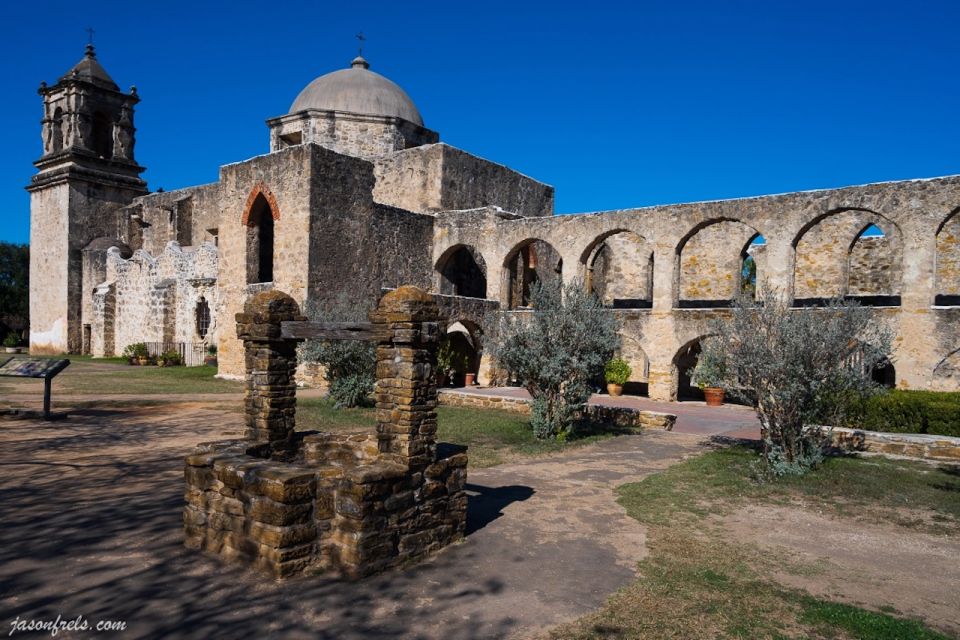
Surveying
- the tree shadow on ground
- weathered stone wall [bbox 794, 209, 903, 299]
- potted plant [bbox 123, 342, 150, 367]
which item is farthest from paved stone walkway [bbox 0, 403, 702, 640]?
Result: potted plant [bbox 123, 342, 150, 367]

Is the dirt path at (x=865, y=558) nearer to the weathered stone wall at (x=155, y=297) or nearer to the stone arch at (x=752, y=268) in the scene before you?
the stone arch at (x=752, y=268)

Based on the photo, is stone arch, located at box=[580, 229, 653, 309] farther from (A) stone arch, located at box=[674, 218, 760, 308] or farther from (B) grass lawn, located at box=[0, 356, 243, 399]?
(B) grass lawn, located at box=[0, 356, 243, 399]

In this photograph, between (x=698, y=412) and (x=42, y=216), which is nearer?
(x=698, y=412)

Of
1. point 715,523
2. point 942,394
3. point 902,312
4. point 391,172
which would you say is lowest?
point 715,523

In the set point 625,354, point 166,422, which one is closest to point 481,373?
point 625,354

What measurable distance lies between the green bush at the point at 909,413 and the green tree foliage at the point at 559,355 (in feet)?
15.0

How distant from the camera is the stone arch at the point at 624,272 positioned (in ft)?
79.6

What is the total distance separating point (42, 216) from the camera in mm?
31469

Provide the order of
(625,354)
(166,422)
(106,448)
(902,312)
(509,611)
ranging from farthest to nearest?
1. (625,354)
2. (902,312)
3. (166,422)
4. (106,448)
5. (509,611)

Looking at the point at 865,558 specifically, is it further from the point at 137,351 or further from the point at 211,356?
the point at 137,351

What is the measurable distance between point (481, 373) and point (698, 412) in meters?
6.69

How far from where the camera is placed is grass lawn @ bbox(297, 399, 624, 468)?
10125 millimetres

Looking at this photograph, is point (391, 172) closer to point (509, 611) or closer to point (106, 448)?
point (106, 448)

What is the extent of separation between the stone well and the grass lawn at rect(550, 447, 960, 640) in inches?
62.7
